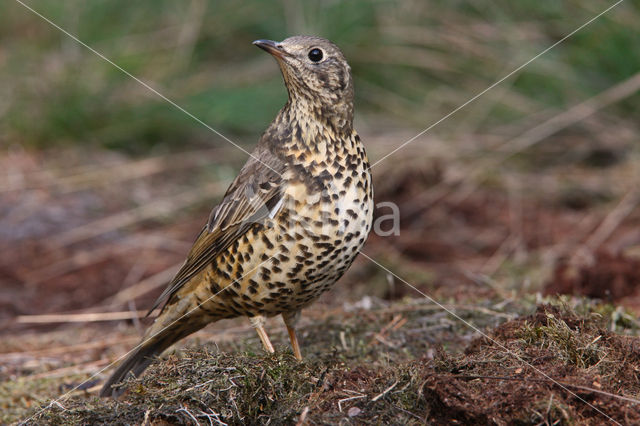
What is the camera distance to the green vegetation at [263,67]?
7414 millimetres

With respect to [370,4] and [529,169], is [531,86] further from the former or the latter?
[370,4]

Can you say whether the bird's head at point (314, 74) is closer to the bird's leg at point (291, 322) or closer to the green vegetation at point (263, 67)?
the bird's leg at point (291, 322)

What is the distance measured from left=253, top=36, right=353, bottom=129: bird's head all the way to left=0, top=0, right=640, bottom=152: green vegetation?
3934 millimetres

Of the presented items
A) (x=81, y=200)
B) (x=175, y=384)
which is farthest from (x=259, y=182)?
(x=81, y=200)

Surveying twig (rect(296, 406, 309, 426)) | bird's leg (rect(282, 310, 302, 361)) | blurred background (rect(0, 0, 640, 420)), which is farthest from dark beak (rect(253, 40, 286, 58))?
blurred background (rect(0, 0, 640, 420))

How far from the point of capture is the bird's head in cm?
368

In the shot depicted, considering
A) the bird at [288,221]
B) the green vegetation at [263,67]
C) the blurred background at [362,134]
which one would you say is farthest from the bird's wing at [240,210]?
the green vegetation at [263,67]

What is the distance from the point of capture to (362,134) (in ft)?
25.3

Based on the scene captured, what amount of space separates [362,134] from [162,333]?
4230 mm

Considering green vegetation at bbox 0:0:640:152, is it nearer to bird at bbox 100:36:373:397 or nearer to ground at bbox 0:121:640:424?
ground at bbox 0:121:640:424

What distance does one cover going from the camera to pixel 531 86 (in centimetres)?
746

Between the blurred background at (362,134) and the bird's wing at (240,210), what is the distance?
5.99 ft

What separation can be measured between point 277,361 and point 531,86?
5444 millimetres

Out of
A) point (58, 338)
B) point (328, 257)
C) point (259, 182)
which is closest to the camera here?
point (328, 257)
